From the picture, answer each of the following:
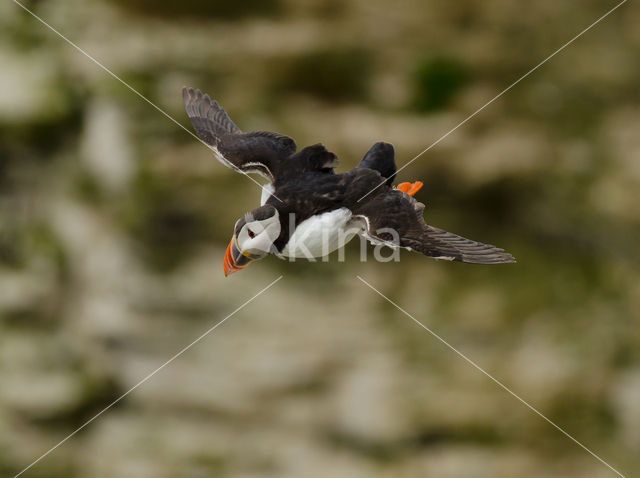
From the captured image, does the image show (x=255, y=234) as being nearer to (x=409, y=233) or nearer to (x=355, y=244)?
(x=409, y=233)

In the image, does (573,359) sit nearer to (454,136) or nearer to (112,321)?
(454,136)

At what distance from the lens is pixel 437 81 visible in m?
2.90

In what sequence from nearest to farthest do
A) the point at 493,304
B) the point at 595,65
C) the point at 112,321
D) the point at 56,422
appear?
1. the point at 595,65
2. the point at 493,304
3. the point at 112,321
4. the point at 56,422

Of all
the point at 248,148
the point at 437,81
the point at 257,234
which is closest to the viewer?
the point at 257,234

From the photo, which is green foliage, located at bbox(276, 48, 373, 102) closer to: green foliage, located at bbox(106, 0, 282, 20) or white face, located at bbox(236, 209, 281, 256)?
green foliage, located at bbox(106, 0, 282, 20)

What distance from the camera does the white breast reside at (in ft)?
3.85

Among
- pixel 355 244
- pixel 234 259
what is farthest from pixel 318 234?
pixel 355 244

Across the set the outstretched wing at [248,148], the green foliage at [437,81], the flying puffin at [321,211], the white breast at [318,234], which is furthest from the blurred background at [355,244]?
the white breast at [318,234]

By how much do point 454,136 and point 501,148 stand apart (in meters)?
0.23

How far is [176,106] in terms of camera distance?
9.66 feet

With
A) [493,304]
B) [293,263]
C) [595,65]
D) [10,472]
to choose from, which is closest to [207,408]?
[293,263]

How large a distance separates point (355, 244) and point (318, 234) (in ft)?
6.02

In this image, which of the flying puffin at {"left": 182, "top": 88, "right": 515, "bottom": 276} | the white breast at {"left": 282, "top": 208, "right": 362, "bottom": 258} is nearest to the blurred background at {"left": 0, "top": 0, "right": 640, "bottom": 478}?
the flying puffin at {"left": 182, "top": 88, "right": 515, "bottom": 276}

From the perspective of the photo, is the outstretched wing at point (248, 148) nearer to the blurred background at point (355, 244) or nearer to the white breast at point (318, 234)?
the white breast at point (318, 234)
